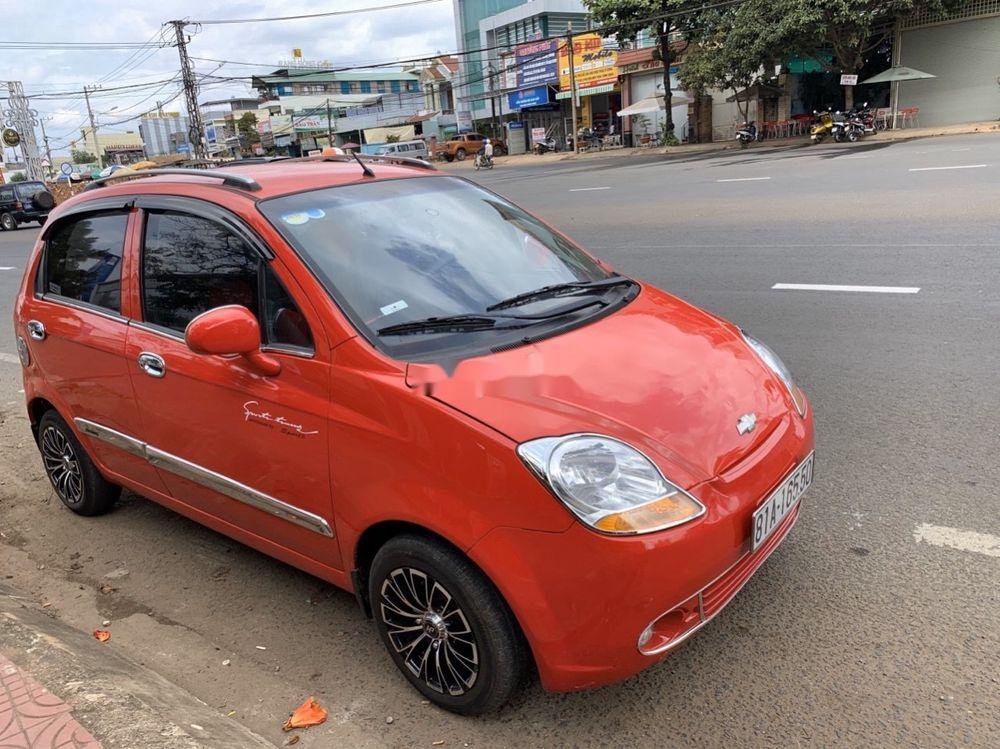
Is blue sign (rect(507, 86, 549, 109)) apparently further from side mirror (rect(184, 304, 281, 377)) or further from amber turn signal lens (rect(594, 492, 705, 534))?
amber turn signal lens (rect(594, 492, 705, 534))

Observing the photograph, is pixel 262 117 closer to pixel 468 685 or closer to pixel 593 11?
pixel 593 11

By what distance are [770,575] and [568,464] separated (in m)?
1.38

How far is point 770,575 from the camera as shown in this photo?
301 cm

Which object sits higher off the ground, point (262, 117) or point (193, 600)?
point (262, 117)

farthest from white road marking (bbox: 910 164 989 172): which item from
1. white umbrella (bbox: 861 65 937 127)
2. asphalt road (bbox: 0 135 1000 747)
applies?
white umbrella (bbox: 861 65 937 127)

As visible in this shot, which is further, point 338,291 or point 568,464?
point 338,291

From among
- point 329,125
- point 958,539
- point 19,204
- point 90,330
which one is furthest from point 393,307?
point 329,125

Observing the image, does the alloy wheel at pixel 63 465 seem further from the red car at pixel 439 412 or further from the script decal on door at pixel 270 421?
the script decal on door at pixel 270 421

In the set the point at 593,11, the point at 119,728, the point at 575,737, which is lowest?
the point at 575,737

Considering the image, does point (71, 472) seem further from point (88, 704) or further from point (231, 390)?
point (88, 704)

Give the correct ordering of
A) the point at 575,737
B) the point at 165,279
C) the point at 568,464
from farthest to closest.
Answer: the point at 165,279 < the point at 575,737 < the point at 568,464

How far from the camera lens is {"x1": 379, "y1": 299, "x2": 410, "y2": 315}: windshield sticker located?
2.63 m

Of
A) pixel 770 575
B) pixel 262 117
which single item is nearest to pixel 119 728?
pixel 770 575

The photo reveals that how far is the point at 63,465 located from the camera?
413 centimetres
